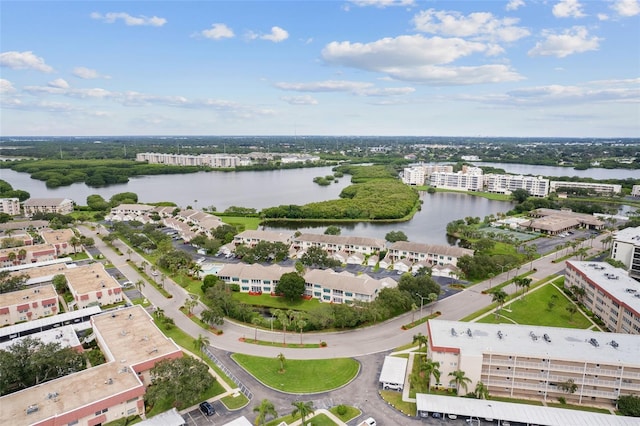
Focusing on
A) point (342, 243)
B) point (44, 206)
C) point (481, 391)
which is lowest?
point (481, 391)

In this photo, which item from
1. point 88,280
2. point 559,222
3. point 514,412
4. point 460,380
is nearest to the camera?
point 514,412

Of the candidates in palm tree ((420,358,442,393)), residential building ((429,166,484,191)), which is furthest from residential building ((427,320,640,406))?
residential building ((429,166,484,191))

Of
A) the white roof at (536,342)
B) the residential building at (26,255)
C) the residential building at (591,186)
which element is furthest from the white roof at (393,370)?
the residential building at (591,186)

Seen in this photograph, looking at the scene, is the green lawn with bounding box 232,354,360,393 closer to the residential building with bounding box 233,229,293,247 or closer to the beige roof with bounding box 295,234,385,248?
the beige roof with bounding box 295,234,385,248

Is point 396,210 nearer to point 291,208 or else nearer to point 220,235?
point 291,208

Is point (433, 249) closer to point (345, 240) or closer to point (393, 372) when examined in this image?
point (345, 240)

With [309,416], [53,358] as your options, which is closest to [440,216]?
[309,416]

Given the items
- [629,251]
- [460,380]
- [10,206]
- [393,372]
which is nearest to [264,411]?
[393,372]
